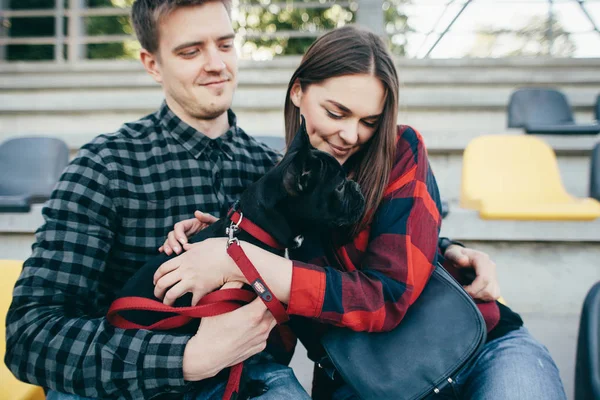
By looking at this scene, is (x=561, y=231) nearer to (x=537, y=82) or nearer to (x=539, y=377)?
(x=539, y=377)

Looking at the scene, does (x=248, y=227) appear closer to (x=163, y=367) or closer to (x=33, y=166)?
(x=163, y=367)

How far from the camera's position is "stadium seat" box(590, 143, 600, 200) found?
8.94 ft

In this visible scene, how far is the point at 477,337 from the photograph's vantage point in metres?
1.06

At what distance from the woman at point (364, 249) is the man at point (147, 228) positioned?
124mm

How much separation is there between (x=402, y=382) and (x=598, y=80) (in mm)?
4920

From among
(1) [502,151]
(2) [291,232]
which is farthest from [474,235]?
(2) [291,232]

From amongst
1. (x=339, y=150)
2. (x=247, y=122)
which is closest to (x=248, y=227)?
(x=339, y=150)

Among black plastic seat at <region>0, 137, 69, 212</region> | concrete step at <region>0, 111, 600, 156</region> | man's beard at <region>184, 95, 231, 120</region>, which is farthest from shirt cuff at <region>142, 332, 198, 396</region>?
concrete step at <region>0, 111, 600, 156</region>

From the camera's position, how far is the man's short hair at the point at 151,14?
53.1 inches


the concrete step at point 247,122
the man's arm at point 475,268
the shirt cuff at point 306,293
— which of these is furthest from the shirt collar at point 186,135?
the concrete step at point 247,122

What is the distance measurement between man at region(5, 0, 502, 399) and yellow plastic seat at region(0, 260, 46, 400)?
0.57ft

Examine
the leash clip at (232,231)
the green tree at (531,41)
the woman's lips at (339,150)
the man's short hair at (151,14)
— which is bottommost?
the leash clip at (232,231)

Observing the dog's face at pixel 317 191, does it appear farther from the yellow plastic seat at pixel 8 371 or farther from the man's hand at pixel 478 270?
the yellow plastic seat at pixel 8 371

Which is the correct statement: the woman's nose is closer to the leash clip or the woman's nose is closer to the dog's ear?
the dog's ear
